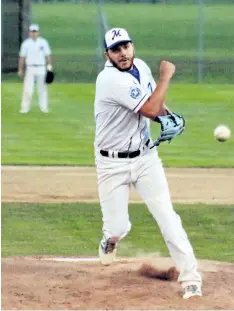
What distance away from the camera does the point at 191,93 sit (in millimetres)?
28375

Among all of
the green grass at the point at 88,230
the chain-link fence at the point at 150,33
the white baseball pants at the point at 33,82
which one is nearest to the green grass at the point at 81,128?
the white baseball pants at the point at 33,82

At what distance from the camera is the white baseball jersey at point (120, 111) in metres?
7.05

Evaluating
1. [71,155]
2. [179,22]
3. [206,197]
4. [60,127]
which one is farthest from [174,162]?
[179,22]

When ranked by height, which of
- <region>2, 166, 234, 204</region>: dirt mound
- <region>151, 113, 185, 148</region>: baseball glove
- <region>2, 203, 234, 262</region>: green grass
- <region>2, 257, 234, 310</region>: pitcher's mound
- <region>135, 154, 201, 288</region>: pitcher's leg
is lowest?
<region>2, 166, 234, 204</region>: dirt mound

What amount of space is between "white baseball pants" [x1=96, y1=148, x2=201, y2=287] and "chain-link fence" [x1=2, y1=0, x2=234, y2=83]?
22.4 metres

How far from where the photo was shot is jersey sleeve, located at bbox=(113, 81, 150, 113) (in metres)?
6.95

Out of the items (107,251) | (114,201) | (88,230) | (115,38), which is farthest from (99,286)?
(88,230)

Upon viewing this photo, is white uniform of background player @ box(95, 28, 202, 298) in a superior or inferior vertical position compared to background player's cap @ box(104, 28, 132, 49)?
inferior

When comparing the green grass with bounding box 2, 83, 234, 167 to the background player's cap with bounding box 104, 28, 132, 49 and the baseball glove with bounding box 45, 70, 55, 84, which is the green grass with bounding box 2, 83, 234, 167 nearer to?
the baseball glove with bounding box 45, 70, 55, 84

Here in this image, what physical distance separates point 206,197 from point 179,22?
36.6 meters

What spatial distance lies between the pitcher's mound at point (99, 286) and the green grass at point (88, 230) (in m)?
0.75

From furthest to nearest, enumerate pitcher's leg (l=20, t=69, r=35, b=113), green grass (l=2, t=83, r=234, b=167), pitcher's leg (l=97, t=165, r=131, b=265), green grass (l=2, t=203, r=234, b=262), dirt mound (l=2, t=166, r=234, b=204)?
pitcher's leg (l=20, t=69, r=35, b=113) < green grass (l=2, t=83, r=234, b=167) < dirt mound (l=2, t=166, r=234, b=204) < green grass (l=2, t=203, r=234, b=262) < pitcher's leg (l=97, t=165, r=131, b=265)

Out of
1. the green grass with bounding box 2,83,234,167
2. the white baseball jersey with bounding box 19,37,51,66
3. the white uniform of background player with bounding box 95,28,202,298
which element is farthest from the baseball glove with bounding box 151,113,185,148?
the white baseball jersey with bounding box 19,37,51,66

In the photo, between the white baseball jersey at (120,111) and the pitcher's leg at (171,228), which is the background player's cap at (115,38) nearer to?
the white baseball jersey at (120,111)
